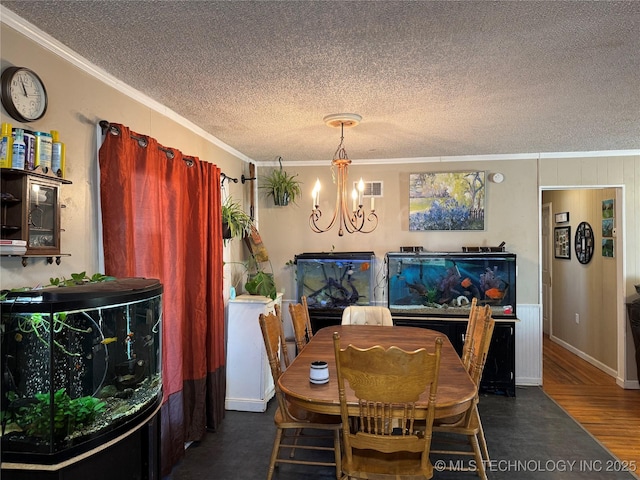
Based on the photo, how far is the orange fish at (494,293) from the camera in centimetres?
399

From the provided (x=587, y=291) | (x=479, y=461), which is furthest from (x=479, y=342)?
(x=587, y=291)

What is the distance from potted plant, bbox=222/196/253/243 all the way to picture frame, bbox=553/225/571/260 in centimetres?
441

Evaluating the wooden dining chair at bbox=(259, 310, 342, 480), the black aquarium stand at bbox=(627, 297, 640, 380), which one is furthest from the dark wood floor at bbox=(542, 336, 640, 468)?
the wooden dining chair at bbox=(259, 310, 342, 480)

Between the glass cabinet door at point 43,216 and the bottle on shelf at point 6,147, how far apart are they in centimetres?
9

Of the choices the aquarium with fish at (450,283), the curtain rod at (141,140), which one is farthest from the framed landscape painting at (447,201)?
the curtain rod at (141,140)

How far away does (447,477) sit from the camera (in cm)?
256

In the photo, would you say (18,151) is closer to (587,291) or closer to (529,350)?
(529,350)

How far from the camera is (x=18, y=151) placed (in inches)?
60.7

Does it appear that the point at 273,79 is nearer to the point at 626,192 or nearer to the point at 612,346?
the point at 626,192

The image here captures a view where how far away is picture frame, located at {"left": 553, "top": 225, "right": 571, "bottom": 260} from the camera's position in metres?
5.60

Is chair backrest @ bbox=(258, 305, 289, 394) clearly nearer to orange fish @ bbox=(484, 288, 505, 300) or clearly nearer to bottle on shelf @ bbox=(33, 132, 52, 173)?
bottle on shelf @ bbox=(33, 132, 52, 173)

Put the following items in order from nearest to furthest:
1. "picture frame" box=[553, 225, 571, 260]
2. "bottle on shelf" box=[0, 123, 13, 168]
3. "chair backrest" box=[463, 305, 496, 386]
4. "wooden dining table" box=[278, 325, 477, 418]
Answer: "bottle on shelf" box=[0, 123, 13, 168] → "wooden dining table" box=[278, 325, 477, 418] → "chair backrest" box=[463, 305, 496, 386] → "picture frame" box=[553, 225, 571, 260]

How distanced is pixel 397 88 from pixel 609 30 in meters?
1.02

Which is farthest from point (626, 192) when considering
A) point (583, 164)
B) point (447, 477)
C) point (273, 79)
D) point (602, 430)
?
point (273, 79)
